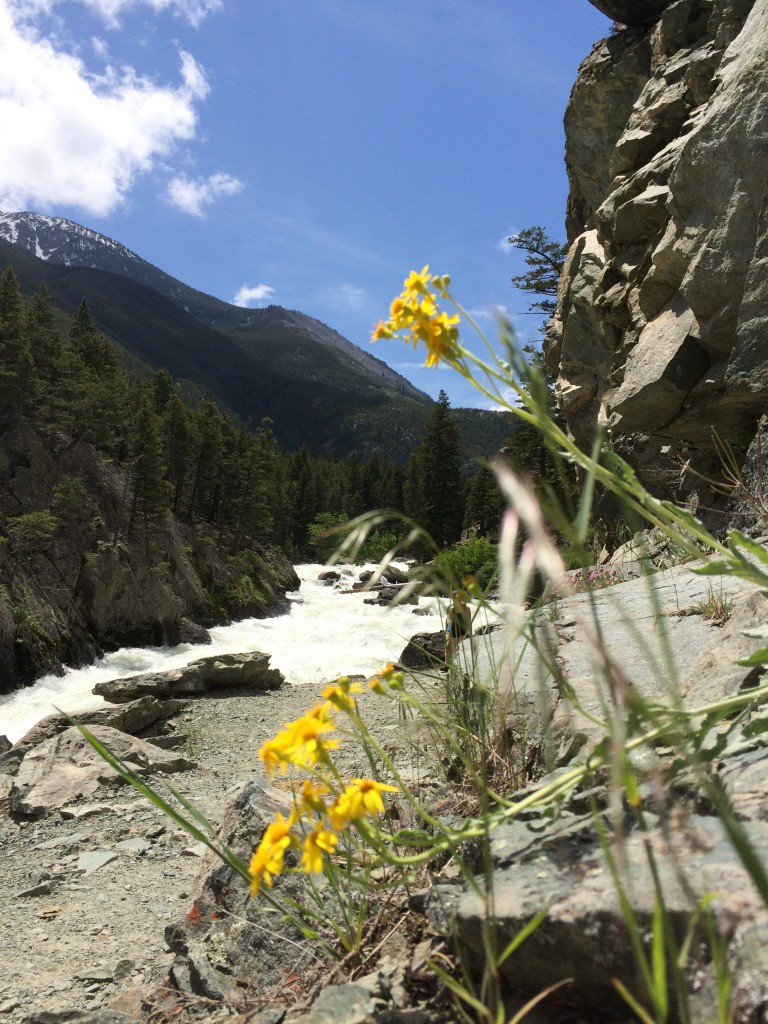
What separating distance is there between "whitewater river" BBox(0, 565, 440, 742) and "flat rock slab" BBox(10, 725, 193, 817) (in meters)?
3.10

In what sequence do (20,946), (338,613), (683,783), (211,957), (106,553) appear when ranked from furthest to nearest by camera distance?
(338,613) < (106,553) < (20,946) < (211,957) < (683,783)

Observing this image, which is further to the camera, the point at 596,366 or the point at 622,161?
the point at 596,366

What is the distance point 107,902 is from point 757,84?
1272 centimetres

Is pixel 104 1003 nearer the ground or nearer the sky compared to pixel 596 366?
nearer the ground

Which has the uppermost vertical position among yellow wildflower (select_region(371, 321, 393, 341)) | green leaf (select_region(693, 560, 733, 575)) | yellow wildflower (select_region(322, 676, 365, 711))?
yellow wildflower (select_region(371, 321, 393, 341))

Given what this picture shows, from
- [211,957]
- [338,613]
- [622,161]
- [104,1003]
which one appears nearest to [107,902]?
[104,1003]

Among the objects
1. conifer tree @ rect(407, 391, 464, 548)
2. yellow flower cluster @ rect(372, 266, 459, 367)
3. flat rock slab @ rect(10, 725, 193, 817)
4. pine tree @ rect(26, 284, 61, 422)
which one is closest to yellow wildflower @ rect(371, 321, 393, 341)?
yellow flower cluster @ rect(372, 266, 459, 367)

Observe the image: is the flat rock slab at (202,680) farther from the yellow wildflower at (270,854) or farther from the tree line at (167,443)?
the yellow wildflower at (270,854)

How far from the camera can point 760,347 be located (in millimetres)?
9086

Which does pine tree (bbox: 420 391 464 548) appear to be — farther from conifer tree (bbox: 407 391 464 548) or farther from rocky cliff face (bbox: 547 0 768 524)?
rocky cliff face (bbox: 547 0 768 524)

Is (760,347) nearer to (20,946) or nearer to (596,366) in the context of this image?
(596,366)

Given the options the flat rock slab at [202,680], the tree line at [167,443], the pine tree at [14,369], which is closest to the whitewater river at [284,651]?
the flat rock slab at [202,680]

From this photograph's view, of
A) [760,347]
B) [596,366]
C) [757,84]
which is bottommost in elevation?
[760,347]

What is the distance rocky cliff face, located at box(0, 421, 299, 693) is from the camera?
1966cm
